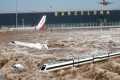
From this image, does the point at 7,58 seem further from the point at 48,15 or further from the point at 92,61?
the point at 48,15

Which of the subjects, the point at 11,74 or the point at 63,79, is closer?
the point at 63,79

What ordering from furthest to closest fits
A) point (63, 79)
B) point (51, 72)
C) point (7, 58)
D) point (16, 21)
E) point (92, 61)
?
point (16, 21), point (7, 58), point (92, 61), point (51, 72), point (63, 79)

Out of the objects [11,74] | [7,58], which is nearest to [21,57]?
[7,58]

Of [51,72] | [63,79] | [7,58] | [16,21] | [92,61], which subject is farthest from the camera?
[16,21]

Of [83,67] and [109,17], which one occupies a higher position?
[83,67]

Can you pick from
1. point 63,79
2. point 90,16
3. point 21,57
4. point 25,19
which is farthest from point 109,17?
point 63,79

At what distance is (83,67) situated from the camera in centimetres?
1575

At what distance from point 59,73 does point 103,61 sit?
321cm

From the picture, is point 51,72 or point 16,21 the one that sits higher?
point 51,72

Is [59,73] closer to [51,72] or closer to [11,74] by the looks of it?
[51,72]

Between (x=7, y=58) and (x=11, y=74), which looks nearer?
(x=11, y=74)

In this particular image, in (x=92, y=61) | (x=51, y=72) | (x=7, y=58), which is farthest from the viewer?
(x=7, y=58)

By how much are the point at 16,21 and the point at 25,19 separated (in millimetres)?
5928

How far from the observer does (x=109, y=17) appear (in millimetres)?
90750
